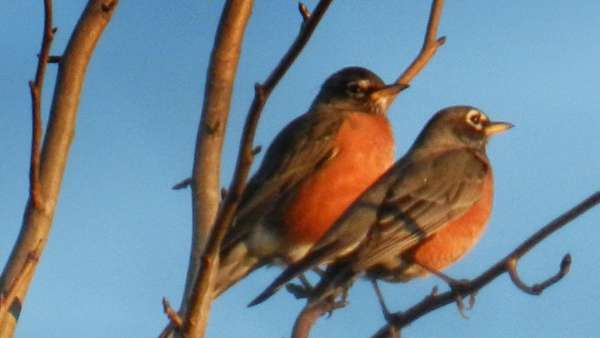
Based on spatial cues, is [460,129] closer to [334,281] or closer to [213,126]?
[334,281]

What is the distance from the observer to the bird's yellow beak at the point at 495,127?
9906 millimetres

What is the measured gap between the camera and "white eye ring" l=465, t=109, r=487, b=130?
10094 mm

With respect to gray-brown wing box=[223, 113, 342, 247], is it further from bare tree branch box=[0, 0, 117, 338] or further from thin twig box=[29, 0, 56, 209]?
thin twig box=[29, 0, 56, 209]

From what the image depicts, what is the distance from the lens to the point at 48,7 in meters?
4.70

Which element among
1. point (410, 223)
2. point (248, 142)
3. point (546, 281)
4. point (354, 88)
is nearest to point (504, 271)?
point (546, 281)

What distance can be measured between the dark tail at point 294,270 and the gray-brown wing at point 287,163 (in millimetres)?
1650

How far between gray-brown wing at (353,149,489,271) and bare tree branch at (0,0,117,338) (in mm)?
2586

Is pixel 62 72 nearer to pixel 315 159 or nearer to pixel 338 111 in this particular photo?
pixel 315 159

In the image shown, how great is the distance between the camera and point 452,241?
8211 millimetres

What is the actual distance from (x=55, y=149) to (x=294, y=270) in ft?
6.55

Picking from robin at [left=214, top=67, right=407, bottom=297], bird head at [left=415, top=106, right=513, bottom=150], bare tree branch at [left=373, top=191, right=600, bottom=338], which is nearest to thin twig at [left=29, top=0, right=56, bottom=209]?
bare tree branch at [left=373, top=191, right=600, bottom=338]

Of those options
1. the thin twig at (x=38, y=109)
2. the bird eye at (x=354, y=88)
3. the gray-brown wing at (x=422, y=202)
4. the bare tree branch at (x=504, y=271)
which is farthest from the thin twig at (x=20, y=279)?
the bird eye at (x=354, y=88)

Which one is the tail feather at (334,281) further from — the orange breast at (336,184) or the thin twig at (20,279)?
the thin twig at (20,279)

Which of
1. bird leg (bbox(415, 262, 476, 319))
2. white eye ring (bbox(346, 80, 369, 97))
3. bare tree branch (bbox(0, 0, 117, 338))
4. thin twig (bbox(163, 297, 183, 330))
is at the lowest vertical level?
bird leg (bbox(415, 262, 476, 319))
